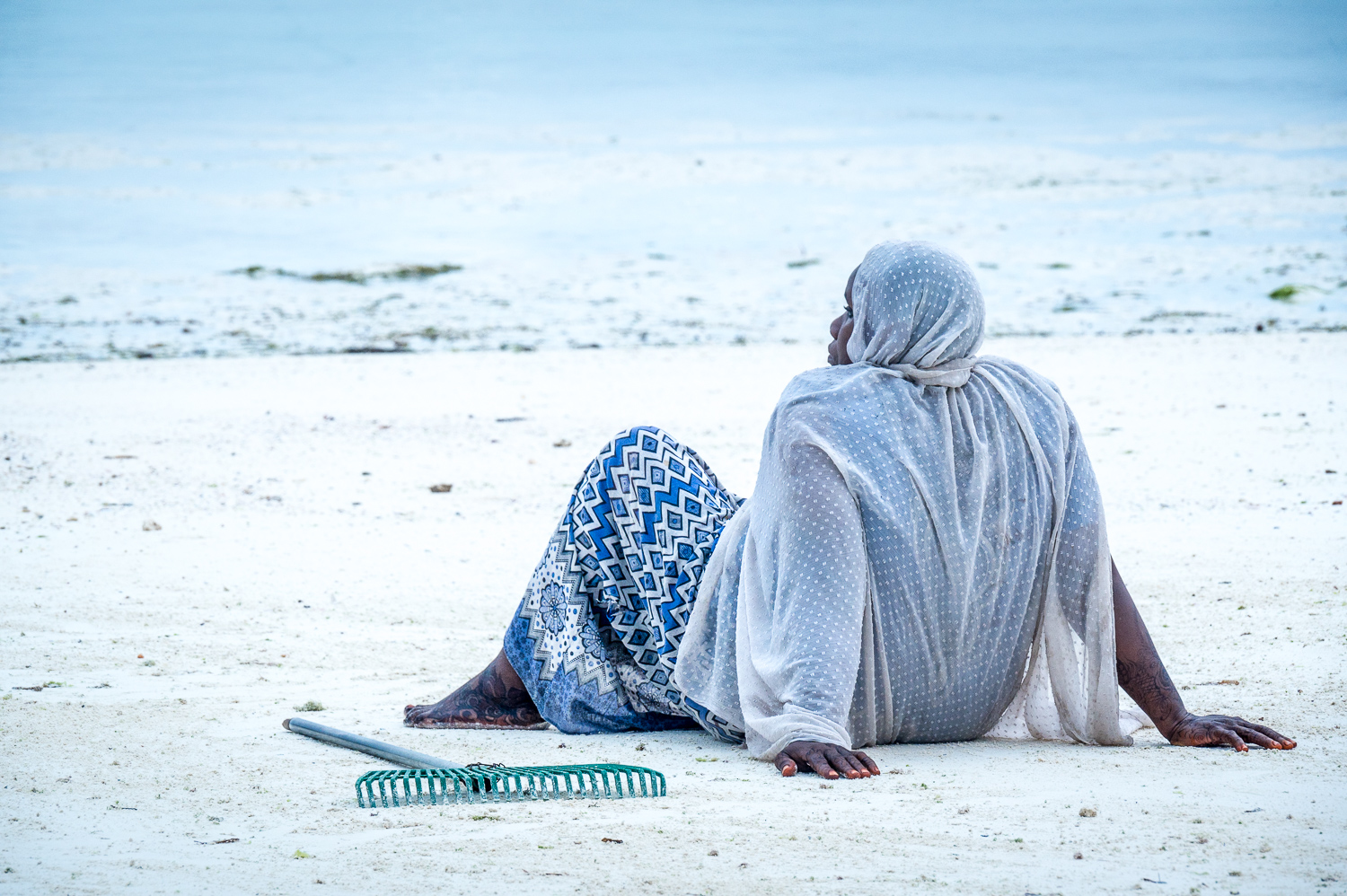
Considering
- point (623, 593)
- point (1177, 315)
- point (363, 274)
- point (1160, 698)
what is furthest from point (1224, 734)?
→ point (363, 274)

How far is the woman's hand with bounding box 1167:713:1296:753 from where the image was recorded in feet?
9.50

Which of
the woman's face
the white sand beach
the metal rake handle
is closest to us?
the white sand beach

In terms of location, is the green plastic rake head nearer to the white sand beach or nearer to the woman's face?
the white sand beach

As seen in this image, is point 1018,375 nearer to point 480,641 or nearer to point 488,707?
point 488,707

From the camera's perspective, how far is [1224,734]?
9.53 ft

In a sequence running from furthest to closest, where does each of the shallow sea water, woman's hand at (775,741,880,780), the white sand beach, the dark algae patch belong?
the dark algae patch, the shallow sea water, woman's hand at (775,741,880,780), the white sand beach

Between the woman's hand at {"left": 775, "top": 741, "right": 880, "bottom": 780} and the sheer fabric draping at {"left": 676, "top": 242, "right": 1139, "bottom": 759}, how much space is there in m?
0.03

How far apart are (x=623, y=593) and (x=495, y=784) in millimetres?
658

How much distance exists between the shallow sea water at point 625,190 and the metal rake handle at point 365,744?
7.93 meters

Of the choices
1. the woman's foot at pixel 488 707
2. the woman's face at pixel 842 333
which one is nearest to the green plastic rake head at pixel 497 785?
the woman's foot at pixel 488 707

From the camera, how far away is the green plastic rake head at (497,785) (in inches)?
105

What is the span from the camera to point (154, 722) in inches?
131

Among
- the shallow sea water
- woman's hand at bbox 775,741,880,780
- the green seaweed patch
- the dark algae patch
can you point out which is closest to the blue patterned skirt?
woman's hand at bbox 775,741,880,780

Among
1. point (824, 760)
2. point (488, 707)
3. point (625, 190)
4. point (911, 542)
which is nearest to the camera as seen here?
point (824, 760)
